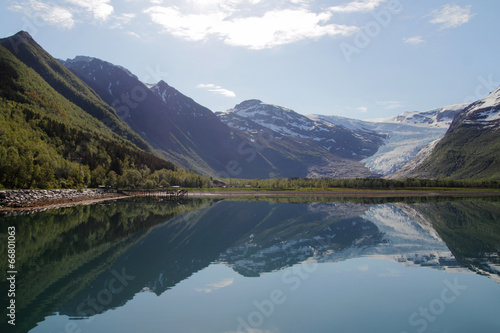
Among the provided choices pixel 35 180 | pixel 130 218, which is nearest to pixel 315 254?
pixel 130 218

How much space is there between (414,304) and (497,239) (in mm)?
27623

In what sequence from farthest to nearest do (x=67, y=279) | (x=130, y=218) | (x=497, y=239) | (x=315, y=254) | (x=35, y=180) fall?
(x=35, y=180) < (x=130, y=218) < (x=497, y=239) < (x=315, y=254) < (x=67, y=279)

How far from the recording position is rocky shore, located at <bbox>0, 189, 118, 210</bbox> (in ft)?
191

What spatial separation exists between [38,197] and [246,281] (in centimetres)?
5820

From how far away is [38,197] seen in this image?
6619 centimetres

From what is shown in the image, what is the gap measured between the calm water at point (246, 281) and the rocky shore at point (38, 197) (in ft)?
56.9

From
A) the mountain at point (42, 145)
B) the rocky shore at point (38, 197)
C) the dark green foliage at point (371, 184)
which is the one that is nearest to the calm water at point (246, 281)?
the rocky shore at point (38, 197)

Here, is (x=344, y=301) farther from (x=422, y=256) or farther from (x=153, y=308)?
(x=422, y=256)

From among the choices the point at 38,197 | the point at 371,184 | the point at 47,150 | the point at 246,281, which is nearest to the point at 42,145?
the point at 47,150

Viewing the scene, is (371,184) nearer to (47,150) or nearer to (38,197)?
(47,150)

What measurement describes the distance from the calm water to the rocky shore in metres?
17.4

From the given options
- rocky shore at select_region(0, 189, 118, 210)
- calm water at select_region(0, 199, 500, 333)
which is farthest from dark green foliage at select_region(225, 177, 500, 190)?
calm water at select_region(0, 199, 500, 333)

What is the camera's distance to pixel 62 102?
180875 mm

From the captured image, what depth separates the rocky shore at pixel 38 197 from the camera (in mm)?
58281
